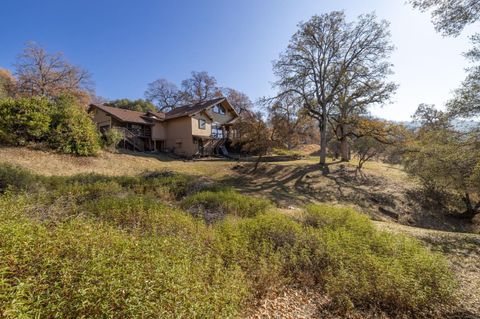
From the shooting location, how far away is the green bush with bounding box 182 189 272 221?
23.2 ft

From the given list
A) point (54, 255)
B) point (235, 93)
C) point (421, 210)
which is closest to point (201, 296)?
point (54, 255)

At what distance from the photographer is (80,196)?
6.84m

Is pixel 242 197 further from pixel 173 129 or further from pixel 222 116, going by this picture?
pixel 222 116

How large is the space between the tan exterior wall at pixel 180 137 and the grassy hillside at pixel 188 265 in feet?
53.9

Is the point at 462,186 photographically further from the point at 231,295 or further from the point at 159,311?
the point at 159,311

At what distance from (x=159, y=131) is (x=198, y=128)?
495 centimetres

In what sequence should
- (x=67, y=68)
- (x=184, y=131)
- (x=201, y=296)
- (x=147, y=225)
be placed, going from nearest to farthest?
1. (x=201, y=296)
2. (x=147, y=225)
3. (x=184, y=131)
4. (x=67, y=68)

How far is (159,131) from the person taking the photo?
24734 millimetres

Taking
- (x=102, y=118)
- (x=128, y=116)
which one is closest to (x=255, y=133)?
(x=128, y=116)

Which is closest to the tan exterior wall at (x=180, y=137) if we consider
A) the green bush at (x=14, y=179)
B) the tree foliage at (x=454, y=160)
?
the green bush at (x=14, y=179)

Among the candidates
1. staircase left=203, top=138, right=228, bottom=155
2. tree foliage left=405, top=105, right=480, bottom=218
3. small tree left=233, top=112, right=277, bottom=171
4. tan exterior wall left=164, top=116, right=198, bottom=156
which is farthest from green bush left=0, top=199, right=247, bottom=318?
staircase left=203, top=138, right=228, bottom=155

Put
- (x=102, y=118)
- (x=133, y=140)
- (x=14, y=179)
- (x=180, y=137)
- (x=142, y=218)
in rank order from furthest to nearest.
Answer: (x=180, y=137) < (x=102, y=118) < (x=133, y=140) < (x=14, y=179) < (x=142, y=218)

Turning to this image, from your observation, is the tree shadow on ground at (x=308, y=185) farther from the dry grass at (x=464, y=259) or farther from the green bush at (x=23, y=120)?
the green bush at (x=23, y=120)

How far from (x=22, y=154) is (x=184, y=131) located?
1325 centimetres
